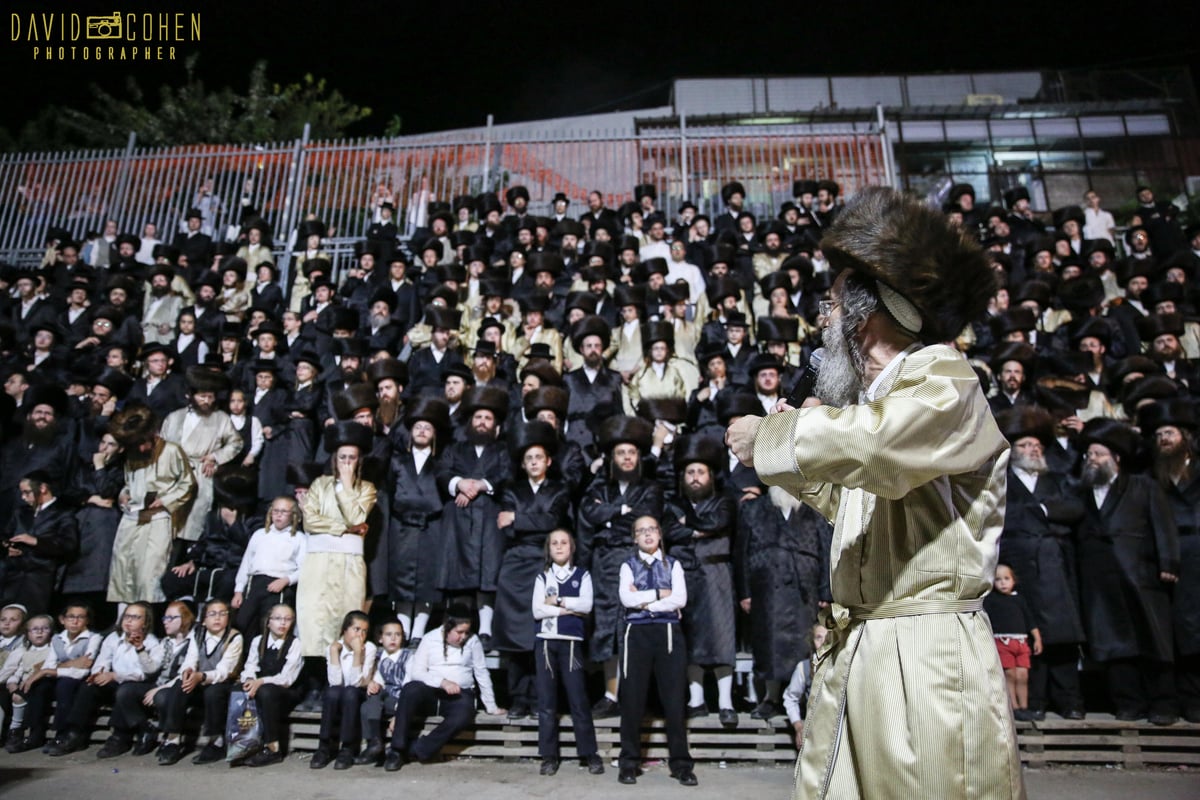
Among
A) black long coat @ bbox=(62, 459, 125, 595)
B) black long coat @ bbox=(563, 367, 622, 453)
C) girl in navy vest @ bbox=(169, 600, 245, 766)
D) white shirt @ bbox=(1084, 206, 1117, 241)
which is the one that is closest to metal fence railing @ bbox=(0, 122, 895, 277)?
white shirt @ bbox=(1084, 206, 1117, 241)

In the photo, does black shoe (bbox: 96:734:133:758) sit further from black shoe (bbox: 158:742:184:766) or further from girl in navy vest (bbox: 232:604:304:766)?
girl in navy vest (bbox: 232:604:304:766)

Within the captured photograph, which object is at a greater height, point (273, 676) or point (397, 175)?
point (397, 175)

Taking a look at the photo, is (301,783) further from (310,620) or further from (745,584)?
(745,584)

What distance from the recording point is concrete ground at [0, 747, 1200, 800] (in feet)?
16.4

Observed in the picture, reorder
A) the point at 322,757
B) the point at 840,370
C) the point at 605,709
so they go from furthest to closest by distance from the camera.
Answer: the point at 605,709, the point at 322,757, the point at 840,370

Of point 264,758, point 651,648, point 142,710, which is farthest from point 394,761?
point 142,710

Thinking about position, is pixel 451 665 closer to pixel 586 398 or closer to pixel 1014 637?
pixel 586 398

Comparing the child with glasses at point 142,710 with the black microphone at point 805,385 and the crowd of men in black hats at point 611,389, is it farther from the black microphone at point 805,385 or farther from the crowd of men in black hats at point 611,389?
the black microphone at point 805,385

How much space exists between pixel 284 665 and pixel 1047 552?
238 inches

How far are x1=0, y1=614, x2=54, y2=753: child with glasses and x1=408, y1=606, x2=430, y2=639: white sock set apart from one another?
9.64 ft

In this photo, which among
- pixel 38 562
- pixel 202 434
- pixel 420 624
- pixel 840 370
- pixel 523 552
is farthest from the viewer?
pixel 202 434

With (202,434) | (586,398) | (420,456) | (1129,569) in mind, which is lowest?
(1129,569)

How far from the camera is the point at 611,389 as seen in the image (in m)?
8.62

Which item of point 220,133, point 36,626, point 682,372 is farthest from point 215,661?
point 220,133
